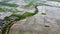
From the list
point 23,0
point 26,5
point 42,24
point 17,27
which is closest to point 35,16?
point 42,24

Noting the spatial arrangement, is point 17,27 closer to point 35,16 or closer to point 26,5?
point 35,16

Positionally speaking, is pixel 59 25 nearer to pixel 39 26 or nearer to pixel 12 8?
pixel 39 26

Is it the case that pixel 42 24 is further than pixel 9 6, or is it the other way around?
pixel 9 6

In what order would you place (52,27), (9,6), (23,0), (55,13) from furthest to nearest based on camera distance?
1. (23,0)
2. (9,6)
3. (55,13)
4. (52,27)

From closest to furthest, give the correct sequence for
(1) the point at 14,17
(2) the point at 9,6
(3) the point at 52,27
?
(3) the point at 52,27, (1) the point at 14,17, (2) the point at 9,6

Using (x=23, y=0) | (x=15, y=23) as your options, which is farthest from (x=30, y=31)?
(x=23, y=0)

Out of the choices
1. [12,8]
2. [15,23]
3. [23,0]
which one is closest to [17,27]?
[15,23]

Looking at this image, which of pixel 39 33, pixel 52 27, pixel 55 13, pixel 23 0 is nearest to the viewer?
pixel 39 33

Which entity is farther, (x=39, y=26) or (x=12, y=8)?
(x=12, y=8)

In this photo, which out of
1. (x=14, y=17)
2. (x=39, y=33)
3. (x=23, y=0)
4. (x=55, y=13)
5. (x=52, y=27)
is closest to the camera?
(x=39, y=33)
